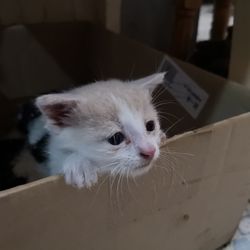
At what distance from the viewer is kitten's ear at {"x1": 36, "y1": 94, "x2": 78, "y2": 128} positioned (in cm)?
68

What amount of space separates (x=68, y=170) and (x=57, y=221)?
0.08 m

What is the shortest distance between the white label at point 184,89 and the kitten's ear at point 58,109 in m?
0.40

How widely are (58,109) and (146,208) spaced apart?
23 cm

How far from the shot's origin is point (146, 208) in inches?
30.3

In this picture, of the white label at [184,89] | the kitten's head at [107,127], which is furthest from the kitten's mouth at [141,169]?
the white label at [184,89]

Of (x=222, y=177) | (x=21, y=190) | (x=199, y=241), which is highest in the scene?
(x=21, y=190)

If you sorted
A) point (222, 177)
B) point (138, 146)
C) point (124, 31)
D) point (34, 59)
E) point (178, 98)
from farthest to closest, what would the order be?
point (124, 31), point (34, 59), point (178, 98), point (222, 177), point (138, 146)

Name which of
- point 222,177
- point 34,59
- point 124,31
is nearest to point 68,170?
point 222,177

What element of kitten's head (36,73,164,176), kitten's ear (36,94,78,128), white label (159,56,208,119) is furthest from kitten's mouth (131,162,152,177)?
white label (159,56,208,119)

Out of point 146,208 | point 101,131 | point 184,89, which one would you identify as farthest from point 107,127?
point 184,89

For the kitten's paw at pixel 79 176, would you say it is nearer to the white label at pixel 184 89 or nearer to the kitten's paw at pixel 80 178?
the kitten's paw at pixel 80 178

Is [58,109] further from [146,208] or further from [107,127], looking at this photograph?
[146,208]

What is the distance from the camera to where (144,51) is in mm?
1171

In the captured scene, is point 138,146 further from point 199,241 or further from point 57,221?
point 199,241
